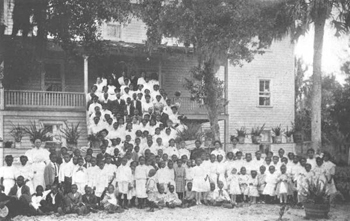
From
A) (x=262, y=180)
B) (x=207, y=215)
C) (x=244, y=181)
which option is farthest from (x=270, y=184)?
(x=207, y=215)

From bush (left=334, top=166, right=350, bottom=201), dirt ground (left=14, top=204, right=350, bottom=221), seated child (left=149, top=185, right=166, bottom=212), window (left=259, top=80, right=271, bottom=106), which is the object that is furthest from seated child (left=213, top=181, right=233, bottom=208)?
window (left=259, top=80, right=271, bottom=106)

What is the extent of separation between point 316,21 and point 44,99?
37.2 ft

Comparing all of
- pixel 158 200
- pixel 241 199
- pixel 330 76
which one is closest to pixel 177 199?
pixel 158 200

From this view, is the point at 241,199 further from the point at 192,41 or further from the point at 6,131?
the point at 6,131

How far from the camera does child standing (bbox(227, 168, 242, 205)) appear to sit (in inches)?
510

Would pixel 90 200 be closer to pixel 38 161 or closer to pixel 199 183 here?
pixel 38 161

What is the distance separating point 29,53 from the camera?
1365 cm

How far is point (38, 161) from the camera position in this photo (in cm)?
1263

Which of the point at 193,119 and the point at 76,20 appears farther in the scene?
the point at 193,119

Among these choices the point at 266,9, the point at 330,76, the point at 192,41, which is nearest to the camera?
the point at 192,41

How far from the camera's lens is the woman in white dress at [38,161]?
12050 mm

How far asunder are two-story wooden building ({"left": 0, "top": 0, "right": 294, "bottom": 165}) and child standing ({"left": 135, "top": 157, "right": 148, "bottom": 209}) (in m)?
5.50

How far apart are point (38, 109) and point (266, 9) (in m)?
9.78

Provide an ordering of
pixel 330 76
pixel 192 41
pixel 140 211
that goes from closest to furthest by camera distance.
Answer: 1. pixel 140 211
2. pixel 192 41
3. pixel 330 76
